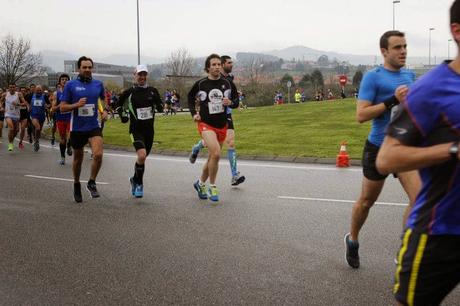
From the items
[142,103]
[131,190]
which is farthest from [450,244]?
[131,190]

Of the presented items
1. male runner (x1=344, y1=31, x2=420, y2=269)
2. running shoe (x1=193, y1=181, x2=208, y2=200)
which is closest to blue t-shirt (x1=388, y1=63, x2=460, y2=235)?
male runner (x1=344, y1=31, x2=420, y2=269)

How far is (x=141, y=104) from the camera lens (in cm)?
896

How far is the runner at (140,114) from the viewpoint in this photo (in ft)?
29.2

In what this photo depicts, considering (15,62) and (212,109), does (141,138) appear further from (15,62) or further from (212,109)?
→ (15,62)

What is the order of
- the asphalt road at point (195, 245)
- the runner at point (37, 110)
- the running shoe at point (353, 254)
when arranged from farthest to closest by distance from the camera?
1. the runner at point (37, 110)
2. the running shoe at point (353, 254)
3. the asphalt road at point (195, 245)

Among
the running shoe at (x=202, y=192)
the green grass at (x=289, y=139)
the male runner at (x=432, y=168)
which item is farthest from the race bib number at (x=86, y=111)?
the male runner at (x=432, y=168)

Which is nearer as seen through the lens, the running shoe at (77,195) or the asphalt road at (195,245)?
the asphalt road at (195,245)

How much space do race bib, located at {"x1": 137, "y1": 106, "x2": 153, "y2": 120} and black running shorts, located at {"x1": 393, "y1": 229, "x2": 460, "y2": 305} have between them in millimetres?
6862

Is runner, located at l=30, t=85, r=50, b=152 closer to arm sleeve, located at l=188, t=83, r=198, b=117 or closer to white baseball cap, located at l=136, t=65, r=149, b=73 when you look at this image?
white baseball cap, located at l=136, t=65, r=149, b=73

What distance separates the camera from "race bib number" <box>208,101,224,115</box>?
27.7ft

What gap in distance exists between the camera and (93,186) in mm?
8930

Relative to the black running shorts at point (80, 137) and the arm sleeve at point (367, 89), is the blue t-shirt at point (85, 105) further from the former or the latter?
the arm sleeve at point (367, 89)

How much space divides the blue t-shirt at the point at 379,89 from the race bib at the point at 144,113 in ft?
15.8

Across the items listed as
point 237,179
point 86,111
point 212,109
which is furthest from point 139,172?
point 237,179
